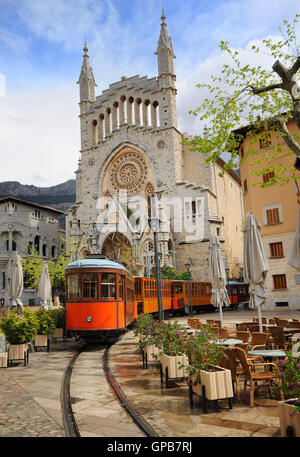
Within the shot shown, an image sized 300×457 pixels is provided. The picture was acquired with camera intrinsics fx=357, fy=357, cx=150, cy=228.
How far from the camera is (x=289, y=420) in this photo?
352 cm

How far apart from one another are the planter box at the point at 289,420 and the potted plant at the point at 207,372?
1.41 meters

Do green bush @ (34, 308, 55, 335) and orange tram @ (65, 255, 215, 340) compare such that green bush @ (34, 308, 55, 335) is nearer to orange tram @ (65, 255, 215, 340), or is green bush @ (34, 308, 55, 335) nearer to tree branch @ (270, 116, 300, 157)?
orange tram @ (65, 255, 215, 340)

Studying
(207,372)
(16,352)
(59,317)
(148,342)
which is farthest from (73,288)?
(207,372)

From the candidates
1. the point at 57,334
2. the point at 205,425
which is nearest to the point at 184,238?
the point at 57,334

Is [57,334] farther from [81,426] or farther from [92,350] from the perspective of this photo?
[81,426]

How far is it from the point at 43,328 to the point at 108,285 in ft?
9.48

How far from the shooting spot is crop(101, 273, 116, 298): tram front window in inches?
440

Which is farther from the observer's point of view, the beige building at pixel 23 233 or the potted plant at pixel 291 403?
the beige building at pixel 23 233

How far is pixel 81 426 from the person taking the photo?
4.43 meters

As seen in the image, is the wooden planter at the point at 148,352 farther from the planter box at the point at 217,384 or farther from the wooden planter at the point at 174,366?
the planter box at the point at 217,384

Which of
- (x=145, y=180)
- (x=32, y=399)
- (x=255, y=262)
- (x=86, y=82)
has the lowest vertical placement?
(x=32, y=399)

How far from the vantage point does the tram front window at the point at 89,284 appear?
11.1 meters

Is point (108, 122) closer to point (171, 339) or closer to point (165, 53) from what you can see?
point (165, 53)

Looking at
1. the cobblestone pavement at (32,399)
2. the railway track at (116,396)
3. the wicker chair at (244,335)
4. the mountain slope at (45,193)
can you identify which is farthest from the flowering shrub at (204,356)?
the mountain slope at (45,193)
